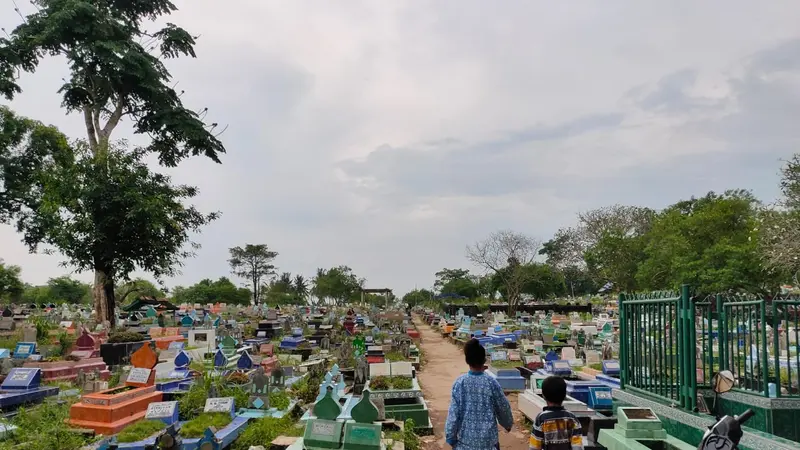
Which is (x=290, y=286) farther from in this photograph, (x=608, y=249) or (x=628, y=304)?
(x=628, y=304)

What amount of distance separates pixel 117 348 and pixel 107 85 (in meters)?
12.8

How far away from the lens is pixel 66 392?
9.60m

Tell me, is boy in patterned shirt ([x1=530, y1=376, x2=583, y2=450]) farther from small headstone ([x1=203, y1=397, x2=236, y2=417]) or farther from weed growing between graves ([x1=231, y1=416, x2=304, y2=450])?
small headstone ([x1=203, y1=397, x2=236, y2=417])

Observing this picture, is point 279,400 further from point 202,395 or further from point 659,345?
point 659,345

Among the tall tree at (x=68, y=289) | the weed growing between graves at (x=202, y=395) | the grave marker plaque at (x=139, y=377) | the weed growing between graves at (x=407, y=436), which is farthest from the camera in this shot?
the tall tree at (x=68, y=289)

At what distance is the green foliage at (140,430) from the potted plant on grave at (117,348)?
7.36 meters

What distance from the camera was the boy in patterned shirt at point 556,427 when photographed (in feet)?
13.4

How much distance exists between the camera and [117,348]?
46.0 feet

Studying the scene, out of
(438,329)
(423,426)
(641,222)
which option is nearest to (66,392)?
(423,426)

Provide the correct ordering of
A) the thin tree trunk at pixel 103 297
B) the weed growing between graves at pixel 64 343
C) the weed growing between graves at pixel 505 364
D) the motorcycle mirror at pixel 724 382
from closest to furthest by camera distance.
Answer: the motorcycle mirror at pixel 724 382
the weed growing between graves at pixel 505 364
the weed growing between graves at pixel 64 343
the thin tree trunk at pixel 103 297

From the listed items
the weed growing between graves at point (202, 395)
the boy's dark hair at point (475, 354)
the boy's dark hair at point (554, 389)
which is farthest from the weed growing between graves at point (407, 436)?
the boy's dark hair at point (554, 389)

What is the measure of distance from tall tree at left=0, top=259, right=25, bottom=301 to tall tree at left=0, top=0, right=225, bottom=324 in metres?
20.5

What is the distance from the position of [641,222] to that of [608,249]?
1080cm

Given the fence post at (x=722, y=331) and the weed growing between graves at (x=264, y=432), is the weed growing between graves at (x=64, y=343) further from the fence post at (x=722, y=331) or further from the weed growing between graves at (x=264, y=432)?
the fence post at (x=722, y=331)
